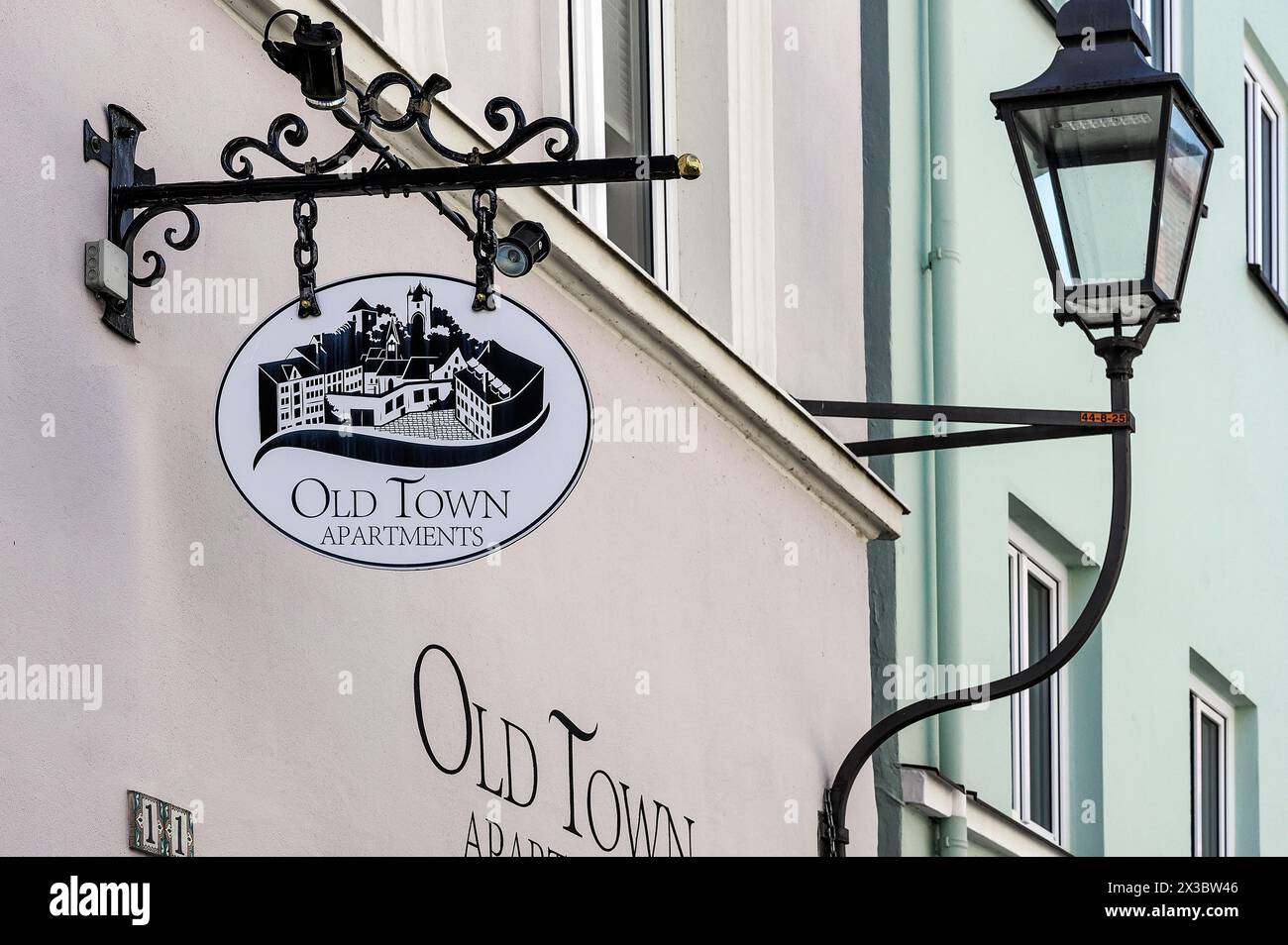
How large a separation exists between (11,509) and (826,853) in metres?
3.52

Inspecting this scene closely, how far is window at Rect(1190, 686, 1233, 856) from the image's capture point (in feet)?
38.4

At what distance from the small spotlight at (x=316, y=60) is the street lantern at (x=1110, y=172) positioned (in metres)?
2.97

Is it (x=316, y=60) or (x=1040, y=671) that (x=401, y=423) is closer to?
(x=316, y=60)

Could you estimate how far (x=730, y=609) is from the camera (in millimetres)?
6469

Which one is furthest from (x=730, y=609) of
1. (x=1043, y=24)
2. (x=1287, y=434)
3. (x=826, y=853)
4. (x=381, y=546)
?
(x=1287, y=434)

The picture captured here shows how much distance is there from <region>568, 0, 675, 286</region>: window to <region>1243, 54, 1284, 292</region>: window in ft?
22.7

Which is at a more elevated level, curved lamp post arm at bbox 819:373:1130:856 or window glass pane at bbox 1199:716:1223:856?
curved lamp post arm at bbox 819:373:1130:856

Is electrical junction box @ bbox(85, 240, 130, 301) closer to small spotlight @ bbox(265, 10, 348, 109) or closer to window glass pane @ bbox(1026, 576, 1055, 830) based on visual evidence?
small spotlight @ bbox(265, 10, 348, 109)

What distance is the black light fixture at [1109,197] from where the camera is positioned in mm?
6621

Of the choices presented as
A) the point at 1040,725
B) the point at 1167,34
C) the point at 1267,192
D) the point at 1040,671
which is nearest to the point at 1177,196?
the point at 1040,671

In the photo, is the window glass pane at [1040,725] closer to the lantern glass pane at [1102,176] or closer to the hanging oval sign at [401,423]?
the lantern glass pane at [1102,176]

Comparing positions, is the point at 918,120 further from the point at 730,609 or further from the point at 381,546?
the point at 381,546


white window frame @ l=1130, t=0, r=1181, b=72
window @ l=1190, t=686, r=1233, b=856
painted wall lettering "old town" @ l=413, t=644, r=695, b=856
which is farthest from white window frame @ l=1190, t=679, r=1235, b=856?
painted wall lettering "old town" @ l=413, t=644, r=695, b=856

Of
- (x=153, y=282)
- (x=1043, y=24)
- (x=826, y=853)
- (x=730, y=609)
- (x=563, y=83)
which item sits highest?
(x=1043, y=24)
